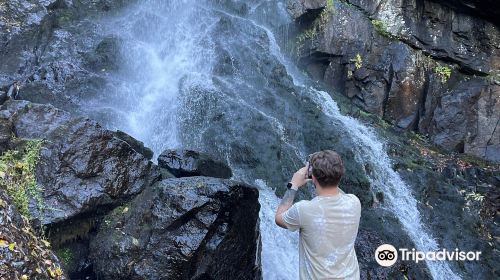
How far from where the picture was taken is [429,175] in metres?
12.0

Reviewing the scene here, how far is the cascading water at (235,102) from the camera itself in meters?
10.4

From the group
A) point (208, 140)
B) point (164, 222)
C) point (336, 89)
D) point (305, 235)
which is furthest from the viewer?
point (336, 89)

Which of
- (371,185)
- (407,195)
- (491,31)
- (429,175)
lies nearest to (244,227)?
(371,185)

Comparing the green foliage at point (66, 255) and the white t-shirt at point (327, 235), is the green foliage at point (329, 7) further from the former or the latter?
the white t-shirt at point (327, 235)

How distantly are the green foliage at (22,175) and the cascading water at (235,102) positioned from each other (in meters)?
3.83

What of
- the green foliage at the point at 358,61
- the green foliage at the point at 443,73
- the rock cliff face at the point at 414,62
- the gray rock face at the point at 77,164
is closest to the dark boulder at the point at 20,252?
the gray rock face at the point at 77,164

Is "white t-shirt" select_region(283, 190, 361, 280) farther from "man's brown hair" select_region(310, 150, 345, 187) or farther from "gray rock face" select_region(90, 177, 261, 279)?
"gray rock face" select_region(90, 177, 261, 279)

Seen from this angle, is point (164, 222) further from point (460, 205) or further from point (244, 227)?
point (460, 205)

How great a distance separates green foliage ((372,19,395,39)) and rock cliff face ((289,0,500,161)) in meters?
0.03

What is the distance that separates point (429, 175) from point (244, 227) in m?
7.04

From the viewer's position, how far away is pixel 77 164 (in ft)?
23.5

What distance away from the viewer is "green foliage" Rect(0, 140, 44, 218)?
20.2 feet

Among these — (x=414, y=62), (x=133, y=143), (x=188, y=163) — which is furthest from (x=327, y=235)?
(x=414, y=62)

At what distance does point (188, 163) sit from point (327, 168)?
5.85m
